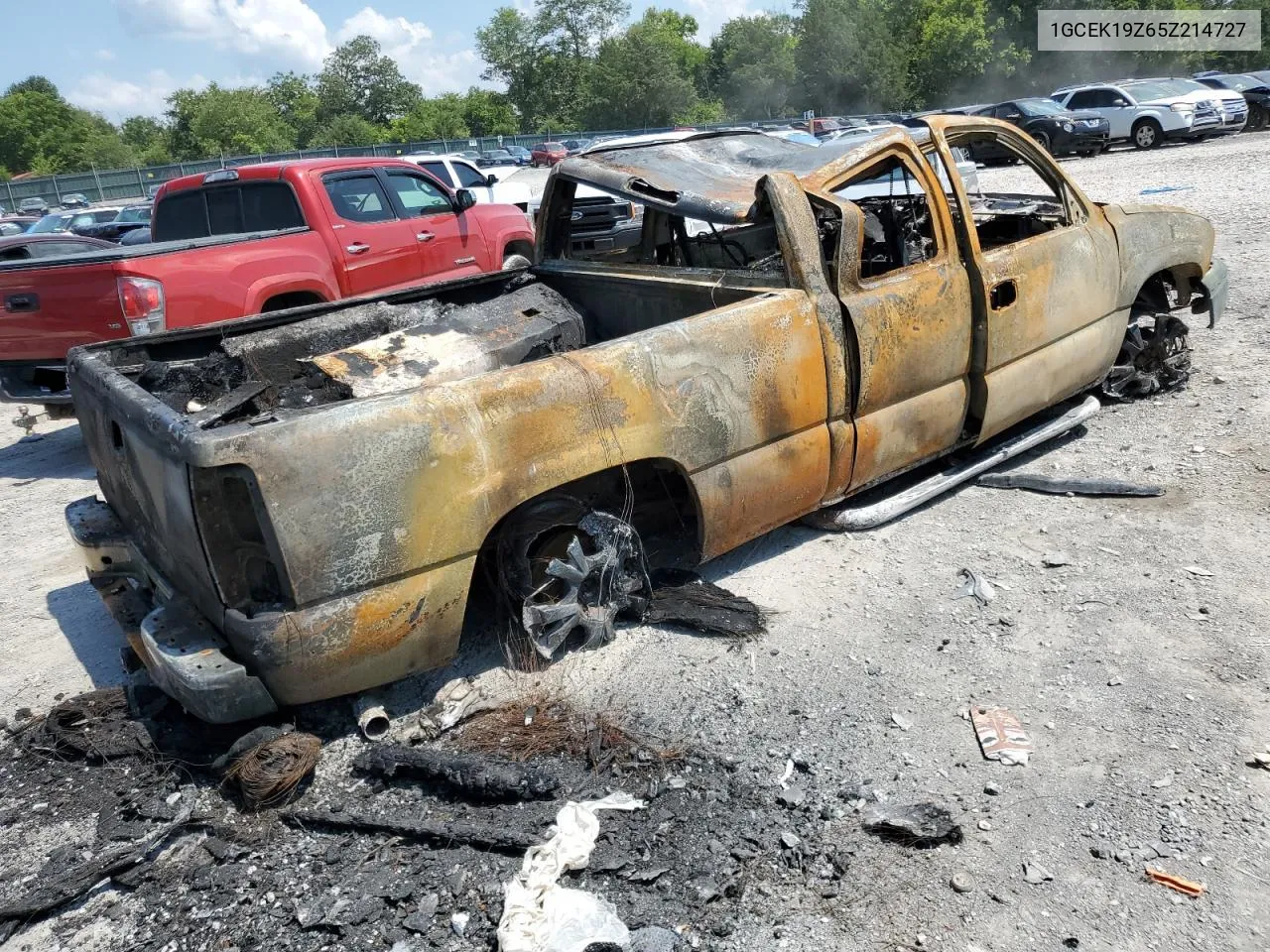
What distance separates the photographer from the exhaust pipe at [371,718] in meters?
3.27

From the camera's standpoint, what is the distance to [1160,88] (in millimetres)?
22891

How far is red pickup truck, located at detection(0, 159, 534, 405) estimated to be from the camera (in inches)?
243

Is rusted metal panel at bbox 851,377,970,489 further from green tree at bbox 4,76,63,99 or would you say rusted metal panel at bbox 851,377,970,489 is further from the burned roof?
green tree at bbox 4,76,63,99

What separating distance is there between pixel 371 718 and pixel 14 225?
27.7 metres

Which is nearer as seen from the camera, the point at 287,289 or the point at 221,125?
the point at 287,289

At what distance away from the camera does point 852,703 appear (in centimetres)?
332

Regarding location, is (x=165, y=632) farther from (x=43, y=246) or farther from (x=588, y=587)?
(x=43, y=246)

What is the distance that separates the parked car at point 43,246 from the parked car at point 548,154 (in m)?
20.5

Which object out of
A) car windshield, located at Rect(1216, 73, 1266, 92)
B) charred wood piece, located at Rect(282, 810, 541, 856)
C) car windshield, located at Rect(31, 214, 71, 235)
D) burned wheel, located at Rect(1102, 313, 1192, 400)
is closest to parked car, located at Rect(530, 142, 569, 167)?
car windshield, located at Rect(31, 214, 71, 235)

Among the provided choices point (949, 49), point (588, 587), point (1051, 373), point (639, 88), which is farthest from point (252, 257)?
point (639, 88)

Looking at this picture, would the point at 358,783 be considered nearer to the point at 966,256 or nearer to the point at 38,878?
the point at 38,878

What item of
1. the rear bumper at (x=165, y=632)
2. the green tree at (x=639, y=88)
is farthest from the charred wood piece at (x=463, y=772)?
the green tree at (x=639, y=88)

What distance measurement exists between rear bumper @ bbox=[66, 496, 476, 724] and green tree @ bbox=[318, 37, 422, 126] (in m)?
88.3

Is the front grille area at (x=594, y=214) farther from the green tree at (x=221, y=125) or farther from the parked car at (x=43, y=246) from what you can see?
the green tree at (x=221, y=125)
